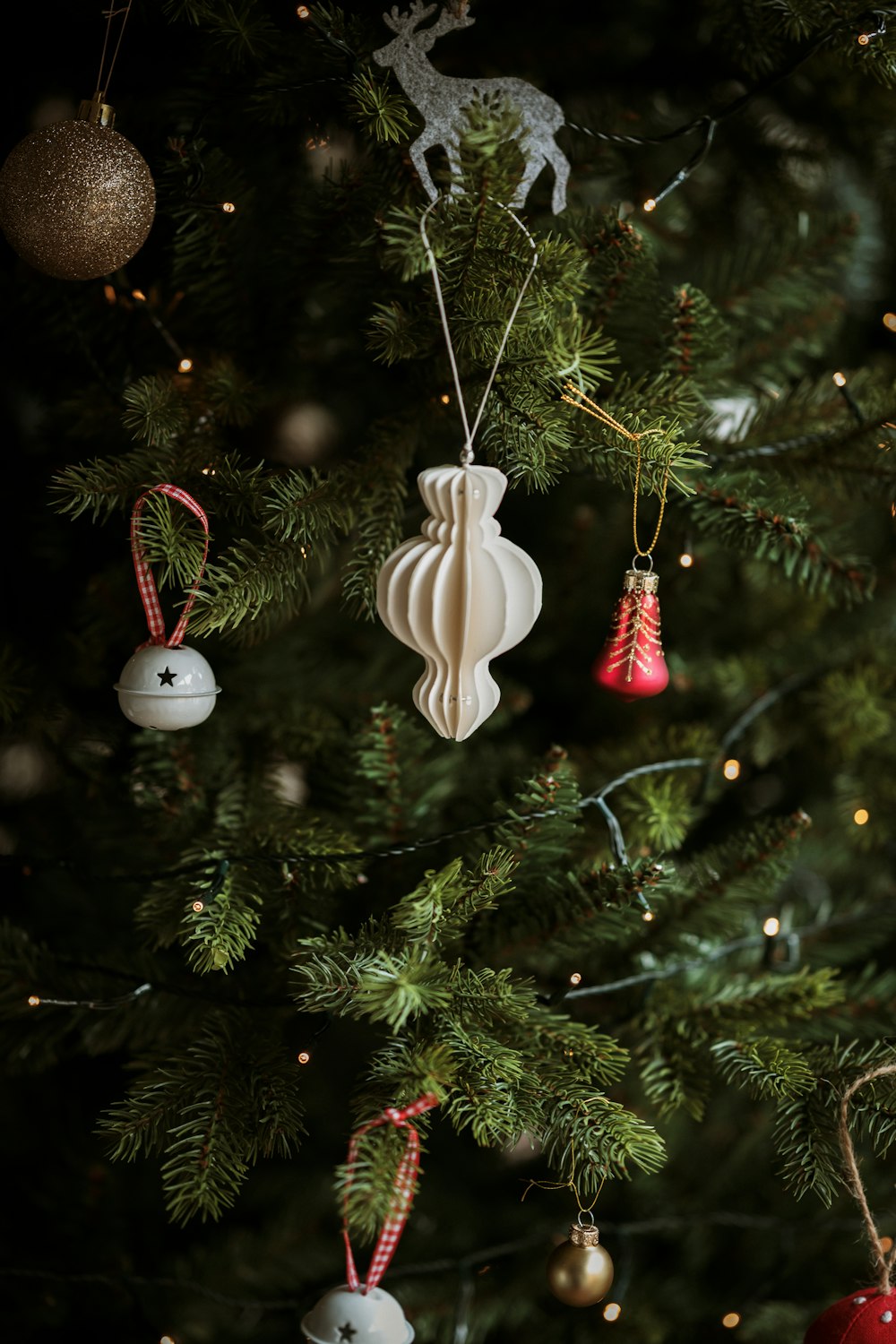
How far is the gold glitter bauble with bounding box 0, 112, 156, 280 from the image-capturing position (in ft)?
1.75

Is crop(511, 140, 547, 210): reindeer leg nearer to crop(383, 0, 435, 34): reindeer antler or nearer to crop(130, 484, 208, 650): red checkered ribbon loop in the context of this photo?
crop(383, 0, 435, 34): reindeer antler

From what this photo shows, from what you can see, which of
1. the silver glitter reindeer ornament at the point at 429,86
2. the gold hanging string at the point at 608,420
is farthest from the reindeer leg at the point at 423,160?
the gold hanging string at the point at 608,420

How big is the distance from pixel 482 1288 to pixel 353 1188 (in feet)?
1.51

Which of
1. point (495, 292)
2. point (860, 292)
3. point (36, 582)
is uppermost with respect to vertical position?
point (495, 292)

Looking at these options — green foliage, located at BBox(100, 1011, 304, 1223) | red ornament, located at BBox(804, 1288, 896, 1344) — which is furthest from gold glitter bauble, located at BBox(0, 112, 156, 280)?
red ornament, located at BBox(804, 1288, 896, 1344)

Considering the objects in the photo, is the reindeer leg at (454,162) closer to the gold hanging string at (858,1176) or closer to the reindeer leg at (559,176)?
the reindeer leg at (559,176)

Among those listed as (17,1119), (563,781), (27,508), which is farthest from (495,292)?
(17,1119)

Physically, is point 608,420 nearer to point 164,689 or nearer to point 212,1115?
point 164,689

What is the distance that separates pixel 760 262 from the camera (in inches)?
30.8

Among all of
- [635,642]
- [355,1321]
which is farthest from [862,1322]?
[635,642]

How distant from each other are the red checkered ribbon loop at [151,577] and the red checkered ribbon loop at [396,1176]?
271 mm

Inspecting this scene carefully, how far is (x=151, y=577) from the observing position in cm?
57

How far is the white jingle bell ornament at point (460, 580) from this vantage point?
52 cm

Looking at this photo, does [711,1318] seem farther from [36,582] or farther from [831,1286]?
[36,582]
